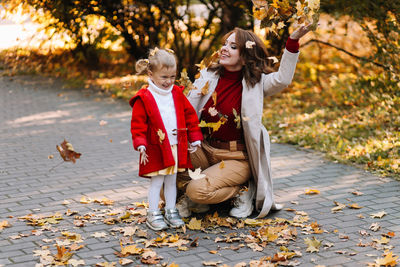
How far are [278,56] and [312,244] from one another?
6.23m

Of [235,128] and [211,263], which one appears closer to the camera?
[211,263]

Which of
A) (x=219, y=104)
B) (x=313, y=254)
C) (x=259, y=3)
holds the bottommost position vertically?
(x=313, y=254)

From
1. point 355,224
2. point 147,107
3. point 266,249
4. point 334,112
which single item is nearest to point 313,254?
point 266,249

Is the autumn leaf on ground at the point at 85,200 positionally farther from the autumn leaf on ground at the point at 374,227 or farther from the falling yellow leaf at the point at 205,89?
the autumn leaf on ground at the point at 374,227

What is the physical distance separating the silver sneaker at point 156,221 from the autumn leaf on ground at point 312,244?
1.13 m

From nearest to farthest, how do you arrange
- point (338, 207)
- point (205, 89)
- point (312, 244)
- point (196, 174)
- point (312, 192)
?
point (312, 244), point (196, 174), point (205, 89), point (338, 207), point (312, 192)

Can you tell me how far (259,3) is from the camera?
5.08 m

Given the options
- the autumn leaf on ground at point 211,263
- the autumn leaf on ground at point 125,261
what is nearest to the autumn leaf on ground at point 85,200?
the autumn leaf on ground at point 125,261

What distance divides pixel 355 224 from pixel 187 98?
177 centimetres

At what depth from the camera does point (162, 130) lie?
478cm

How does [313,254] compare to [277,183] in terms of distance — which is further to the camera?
[277,183]

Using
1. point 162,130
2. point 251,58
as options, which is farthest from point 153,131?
point 251,58

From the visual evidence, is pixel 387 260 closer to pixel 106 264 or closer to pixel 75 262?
pixel 106 264

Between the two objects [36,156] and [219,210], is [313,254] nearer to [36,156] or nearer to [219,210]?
[219,210]
